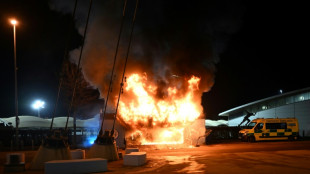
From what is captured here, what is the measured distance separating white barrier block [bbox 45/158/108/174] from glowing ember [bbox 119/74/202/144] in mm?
13840

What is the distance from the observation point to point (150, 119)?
27.9 metres

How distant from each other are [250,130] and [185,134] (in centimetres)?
838

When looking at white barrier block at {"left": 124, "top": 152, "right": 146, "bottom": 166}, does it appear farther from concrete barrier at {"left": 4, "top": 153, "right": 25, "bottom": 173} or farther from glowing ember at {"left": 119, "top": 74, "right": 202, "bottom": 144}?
glowing ember at {"left": 119, "top": 74, "right": 202, "bottom": 144}

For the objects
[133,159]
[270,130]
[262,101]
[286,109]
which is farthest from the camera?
[262,101]

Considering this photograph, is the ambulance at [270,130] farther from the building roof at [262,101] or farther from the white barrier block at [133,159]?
the white barrier block at [133,159]

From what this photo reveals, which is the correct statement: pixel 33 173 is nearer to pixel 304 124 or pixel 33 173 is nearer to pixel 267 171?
pixel 267 171

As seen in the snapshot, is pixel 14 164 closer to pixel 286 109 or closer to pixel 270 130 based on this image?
pixel 270 130

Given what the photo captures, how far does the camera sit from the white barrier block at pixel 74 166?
12.8 metres

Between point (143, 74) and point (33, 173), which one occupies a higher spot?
point (143, 74)

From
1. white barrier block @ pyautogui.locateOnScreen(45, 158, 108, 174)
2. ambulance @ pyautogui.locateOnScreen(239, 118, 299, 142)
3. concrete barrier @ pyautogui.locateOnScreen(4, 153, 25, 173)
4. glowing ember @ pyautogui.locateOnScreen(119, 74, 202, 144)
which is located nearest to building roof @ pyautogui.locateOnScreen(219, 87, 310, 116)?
ambulance @ pyautogui.locateOnScreen(239, 118, 299, 142)

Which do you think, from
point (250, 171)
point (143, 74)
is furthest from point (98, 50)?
point (250, 171)

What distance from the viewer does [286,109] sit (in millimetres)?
47375

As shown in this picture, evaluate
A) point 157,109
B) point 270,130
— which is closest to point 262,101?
point 270,130

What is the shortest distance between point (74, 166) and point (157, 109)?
15.3m
